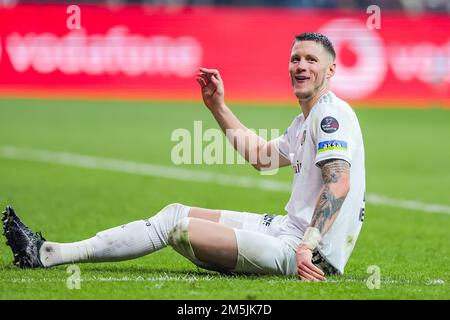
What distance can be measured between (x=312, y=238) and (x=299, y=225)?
1.50 ft

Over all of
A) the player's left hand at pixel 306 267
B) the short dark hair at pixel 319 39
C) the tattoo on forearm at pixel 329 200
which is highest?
the short dark hair at pixel 319 39

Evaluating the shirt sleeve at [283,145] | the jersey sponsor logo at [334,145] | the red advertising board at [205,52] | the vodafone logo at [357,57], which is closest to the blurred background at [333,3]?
the red advertising board at [205,52]

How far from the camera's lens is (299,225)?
6.88 metres

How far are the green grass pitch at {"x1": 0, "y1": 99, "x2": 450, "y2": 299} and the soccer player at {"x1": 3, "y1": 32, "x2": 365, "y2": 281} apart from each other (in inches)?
5.3

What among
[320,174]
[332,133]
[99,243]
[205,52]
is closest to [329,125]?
[332,133]

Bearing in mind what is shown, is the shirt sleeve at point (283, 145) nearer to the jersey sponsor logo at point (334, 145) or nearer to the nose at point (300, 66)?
the nose at point (300, 66)

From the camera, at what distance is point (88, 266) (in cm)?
734

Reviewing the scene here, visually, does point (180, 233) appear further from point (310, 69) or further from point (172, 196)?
point (172, 196)

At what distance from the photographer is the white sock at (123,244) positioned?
6922 mm

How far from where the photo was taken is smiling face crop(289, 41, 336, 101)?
271 inches

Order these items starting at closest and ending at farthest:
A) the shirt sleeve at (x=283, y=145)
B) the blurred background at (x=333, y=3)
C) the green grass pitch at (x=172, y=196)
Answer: the green grass pitch at (x=172, y=196) → the shirt sleeve at (x=283, y=145) → the blurred background at (x=333, y=3)

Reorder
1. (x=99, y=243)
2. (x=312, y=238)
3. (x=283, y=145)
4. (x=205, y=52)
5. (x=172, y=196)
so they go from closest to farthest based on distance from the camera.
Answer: (x=312, y=238) < (x=99, y=243) < (x=283, y=145) < (x=172, y=196) < (x=205, y=52)

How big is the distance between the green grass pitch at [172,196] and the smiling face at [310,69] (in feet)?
4.09

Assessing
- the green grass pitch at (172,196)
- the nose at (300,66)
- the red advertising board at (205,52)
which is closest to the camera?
the green grass pitch at (172,196)
